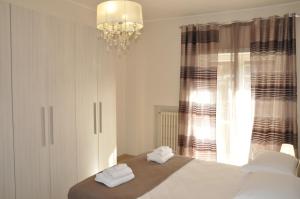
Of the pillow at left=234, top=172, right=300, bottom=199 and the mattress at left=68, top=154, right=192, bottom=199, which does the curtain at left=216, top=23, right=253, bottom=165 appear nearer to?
the mattress at left=68, top=154, right=192, bottom=199

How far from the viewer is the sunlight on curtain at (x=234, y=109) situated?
371 cm

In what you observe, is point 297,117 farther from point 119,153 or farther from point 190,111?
point 119,153

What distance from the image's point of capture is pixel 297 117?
3385 millimetres

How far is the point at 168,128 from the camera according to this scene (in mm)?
4395

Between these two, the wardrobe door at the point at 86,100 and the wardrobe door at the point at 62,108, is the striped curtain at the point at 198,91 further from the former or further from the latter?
the wardrobe door at the point at 62,108

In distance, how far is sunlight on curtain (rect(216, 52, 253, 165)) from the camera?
12.2 feet

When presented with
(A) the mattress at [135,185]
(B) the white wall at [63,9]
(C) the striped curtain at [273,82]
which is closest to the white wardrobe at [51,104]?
(B) the white wall at [63,9]

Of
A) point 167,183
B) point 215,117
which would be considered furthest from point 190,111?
point 167,183

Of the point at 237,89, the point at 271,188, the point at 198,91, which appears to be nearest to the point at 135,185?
the point at 271,188

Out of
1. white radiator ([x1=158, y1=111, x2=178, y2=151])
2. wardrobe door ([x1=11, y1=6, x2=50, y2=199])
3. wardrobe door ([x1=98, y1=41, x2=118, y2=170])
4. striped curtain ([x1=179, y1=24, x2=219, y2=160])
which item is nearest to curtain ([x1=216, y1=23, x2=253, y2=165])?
striped curtain ([x1=179, y1=24, x2=219, y2=160])

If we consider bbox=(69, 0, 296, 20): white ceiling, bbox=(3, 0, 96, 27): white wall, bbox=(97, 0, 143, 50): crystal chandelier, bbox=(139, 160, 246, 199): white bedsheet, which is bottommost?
bbox=(139, 160, 246, 199): white bedsheet

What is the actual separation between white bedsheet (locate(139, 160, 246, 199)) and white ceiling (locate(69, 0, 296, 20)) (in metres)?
2.20

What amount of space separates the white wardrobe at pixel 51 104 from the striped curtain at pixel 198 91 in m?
1.27

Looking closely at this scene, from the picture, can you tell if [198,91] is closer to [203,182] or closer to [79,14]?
[203,182]
